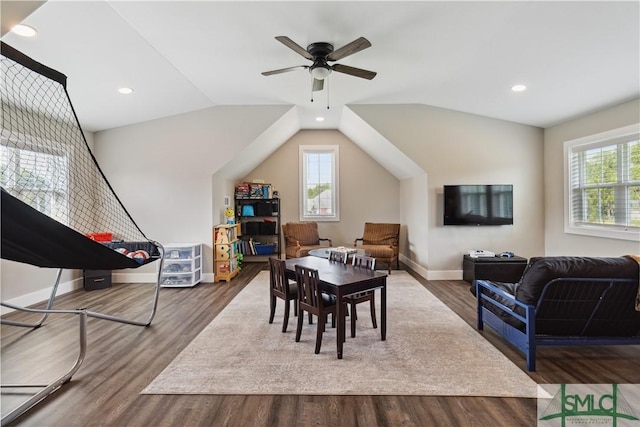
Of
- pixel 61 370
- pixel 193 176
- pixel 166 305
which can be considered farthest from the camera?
pixel 193 176

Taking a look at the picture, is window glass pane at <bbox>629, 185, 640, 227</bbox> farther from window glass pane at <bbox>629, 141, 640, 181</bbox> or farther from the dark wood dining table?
the dark wood dining table

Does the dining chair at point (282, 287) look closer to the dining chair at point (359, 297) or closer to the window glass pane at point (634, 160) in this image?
the dining chair at point (359, 297)

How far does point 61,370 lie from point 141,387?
2.56 feet

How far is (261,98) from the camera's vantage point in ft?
15.3

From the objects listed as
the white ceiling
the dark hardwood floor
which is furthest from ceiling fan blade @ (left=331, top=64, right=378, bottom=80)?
the dark hardwood floor

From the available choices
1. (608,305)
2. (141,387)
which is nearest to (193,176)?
(141,387)

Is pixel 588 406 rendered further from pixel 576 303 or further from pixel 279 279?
pixel 279 279

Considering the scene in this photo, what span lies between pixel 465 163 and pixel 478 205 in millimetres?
717

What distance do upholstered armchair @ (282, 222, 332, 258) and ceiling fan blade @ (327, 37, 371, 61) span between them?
12.3ft

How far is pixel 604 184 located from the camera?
417 cm

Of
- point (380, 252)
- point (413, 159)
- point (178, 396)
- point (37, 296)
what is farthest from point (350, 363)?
point (37, 296)

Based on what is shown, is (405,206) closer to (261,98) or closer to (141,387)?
(261,98)

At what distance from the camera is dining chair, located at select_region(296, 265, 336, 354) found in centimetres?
253

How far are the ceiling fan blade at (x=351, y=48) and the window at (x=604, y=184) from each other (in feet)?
11.8
